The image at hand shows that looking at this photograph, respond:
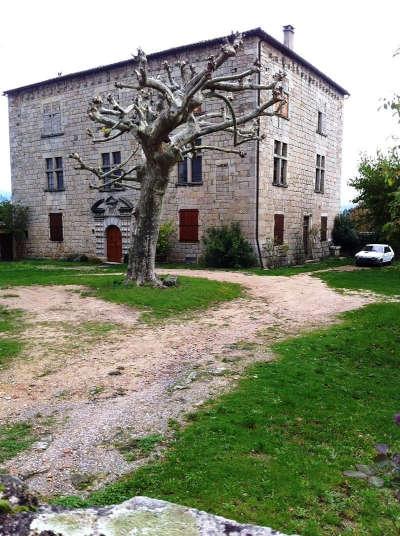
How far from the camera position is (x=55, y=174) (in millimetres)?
28422

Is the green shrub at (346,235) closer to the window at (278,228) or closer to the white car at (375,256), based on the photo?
the white car at (375,256)

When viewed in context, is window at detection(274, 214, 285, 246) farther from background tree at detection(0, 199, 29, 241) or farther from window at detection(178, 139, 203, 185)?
background tree at detection(0, 199, 29, 241)

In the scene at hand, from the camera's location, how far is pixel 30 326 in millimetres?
10281

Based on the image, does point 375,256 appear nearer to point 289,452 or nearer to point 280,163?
point 280,163

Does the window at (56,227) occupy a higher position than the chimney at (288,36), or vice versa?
the chimney at (288,36)

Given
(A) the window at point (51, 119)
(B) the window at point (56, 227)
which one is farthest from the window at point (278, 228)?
(A) the window at point (51, 119)

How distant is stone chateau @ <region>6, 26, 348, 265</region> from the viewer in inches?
877

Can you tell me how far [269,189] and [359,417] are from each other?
18221mm

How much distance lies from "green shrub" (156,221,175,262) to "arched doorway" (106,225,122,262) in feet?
10.5

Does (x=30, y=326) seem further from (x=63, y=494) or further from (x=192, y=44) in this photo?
(x=192, y=44)

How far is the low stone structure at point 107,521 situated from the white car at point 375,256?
23.3 m

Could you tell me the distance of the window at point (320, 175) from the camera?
1118 inches

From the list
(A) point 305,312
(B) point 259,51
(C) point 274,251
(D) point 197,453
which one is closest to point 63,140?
(B) point 259,51

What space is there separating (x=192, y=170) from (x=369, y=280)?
35.7 ft
